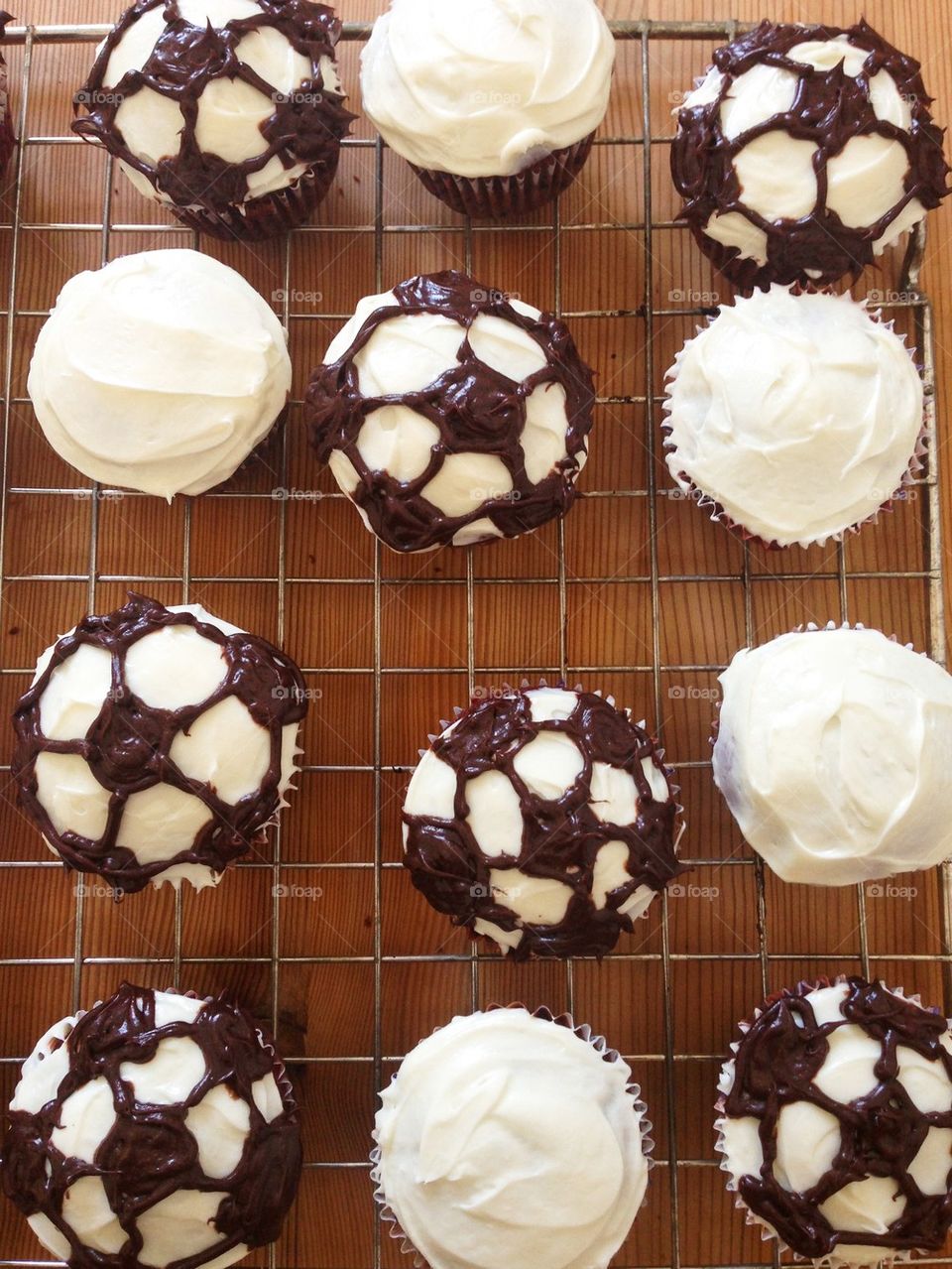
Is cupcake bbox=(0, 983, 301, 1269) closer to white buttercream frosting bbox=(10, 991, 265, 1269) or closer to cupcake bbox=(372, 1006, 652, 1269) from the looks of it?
white buttercream frosting bbox=(10, 991, 265, 1269)

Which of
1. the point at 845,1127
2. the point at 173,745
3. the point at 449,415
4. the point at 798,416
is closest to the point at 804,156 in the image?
the point at 798,416

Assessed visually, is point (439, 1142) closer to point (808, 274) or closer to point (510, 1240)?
point (510, 1240)

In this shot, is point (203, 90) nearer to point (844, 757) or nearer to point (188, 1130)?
point (844, 757)

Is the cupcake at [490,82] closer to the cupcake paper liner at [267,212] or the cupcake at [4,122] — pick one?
the cupcake paper liner at [267,212]

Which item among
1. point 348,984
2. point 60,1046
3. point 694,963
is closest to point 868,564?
point 694,963

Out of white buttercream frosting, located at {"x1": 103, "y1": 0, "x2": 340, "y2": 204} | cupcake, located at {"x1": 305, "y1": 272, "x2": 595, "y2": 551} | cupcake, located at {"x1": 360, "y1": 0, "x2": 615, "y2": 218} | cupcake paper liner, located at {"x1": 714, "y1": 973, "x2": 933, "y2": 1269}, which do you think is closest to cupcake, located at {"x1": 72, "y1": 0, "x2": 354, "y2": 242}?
white buttercream frosting, located at {"x1": 103, "y1": 0, "x2": 340, "y2": 204}

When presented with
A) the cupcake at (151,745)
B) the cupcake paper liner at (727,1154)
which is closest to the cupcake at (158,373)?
the cupcake at (151,745)

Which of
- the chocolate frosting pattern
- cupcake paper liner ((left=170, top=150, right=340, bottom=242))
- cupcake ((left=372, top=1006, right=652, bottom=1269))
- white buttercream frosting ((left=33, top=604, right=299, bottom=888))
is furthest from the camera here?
cupcake paper liner ((left=170, top=150, right=340, bottom=242))
